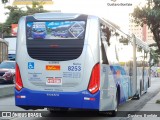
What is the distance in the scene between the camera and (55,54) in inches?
424

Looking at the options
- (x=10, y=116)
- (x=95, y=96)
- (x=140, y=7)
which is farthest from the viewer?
(x=140, y=7)


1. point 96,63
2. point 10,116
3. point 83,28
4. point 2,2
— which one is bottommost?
point 10,116

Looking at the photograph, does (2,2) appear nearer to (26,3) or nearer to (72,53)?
(72,53)

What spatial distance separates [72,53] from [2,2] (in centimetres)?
217

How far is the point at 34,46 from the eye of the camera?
1098cm

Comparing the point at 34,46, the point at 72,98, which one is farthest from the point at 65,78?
the point at 34,46

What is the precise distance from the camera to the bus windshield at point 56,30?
10796 mm

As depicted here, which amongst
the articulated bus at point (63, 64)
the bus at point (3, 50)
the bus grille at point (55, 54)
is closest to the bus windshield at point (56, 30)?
the articulated bus at point (63, 64)

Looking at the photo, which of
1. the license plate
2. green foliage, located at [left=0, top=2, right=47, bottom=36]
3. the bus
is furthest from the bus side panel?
green foliage, located at [left=0, top=2, right=47, bottom=36]

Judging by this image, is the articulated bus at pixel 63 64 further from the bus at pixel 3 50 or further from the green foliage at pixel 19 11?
the green foliage at pixel 19 11

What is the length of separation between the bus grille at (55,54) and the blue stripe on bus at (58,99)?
2.89 feet

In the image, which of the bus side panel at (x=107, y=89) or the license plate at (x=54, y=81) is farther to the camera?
the bus side panel at (x=107, y=89)

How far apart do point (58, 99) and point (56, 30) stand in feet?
5.82

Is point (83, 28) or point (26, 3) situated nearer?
point (83, 28)
